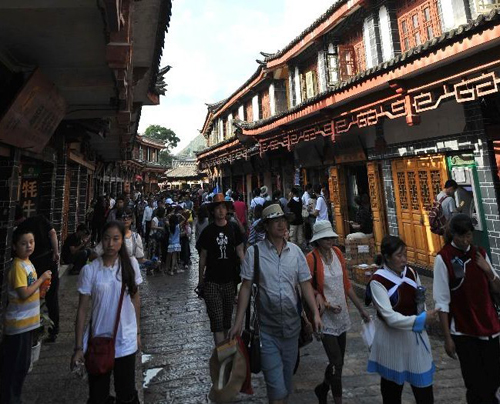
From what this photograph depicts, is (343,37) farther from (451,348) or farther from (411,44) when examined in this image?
(451,348)

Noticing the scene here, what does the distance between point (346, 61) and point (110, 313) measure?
10.00 m

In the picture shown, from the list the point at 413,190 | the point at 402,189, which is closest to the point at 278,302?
the point at 413,190

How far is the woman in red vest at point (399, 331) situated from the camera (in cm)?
225

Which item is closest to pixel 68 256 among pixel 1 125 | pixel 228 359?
pixel 1 125

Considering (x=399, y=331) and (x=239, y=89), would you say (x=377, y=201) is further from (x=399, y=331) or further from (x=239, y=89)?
(x=239, y=89)

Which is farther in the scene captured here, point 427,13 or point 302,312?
point 427,13

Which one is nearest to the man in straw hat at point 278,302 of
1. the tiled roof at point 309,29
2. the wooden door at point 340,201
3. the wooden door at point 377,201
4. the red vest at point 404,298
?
the red vest at point 404,298

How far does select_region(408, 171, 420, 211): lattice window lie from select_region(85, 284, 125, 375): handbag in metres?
7.23

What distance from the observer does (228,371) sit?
2365 mm

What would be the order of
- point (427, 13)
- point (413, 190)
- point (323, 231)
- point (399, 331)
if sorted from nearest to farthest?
point (399, 331), point (323, 231), point (427, 13), point (413, 190)

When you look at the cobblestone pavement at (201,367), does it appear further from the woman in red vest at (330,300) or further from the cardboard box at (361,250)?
the cardboard box at (361,250)

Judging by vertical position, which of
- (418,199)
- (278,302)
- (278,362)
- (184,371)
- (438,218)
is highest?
(418,199)

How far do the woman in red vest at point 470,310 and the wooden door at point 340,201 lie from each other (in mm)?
7750

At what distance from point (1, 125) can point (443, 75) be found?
→ 6241mm
